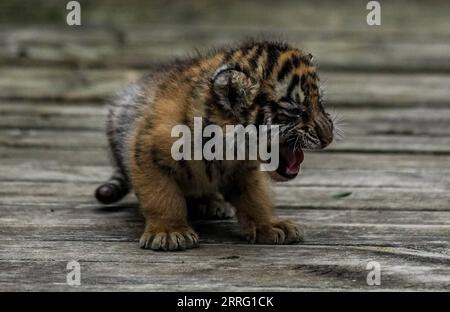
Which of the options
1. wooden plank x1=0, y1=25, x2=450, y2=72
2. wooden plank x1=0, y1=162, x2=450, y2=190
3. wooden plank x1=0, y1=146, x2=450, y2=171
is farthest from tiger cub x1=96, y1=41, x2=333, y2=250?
wooden plank x1=0, y1=25, x2=450, y2=72

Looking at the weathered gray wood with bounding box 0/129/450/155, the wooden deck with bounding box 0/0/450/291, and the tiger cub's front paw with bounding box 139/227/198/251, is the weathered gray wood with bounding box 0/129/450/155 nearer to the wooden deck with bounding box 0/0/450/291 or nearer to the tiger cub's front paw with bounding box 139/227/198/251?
the wooden deck with bounding box 0/0/450/291

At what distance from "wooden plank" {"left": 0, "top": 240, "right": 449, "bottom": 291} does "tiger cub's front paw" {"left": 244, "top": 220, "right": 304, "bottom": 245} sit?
0.39 ft

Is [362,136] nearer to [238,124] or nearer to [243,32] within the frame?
[238,124]

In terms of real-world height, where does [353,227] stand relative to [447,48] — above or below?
below

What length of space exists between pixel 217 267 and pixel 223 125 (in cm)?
85

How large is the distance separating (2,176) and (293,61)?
2.66 m

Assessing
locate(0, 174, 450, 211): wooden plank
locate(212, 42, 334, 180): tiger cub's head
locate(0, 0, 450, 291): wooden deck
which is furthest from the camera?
locate(0, 174, 450, 211): wooden plank

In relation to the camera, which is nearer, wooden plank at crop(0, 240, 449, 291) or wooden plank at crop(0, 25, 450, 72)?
wooden plank at crop(0, 240, 449, 291)

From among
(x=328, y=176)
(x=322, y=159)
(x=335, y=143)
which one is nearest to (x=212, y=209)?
(x=328, y=176)

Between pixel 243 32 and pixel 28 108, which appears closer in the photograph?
pixel 28 108

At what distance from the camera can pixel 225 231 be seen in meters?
→ 5.83

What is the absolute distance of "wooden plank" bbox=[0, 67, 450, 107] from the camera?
9.84 m

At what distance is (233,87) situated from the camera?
5340 mm
